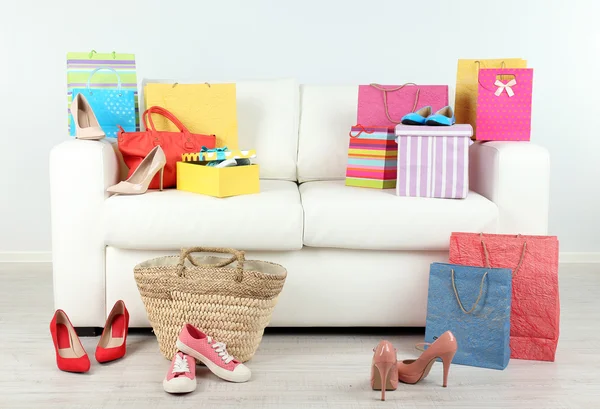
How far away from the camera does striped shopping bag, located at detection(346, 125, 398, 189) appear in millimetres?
2881

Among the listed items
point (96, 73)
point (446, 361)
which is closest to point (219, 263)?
point (446, 361)

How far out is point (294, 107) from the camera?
3.19 m

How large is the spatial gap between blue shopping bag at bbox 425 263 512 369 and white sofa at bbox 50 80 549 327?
174 mm

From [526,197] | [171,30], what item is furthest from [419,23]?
[526,197]

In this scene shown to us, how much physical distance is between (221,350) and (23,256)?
76.7 inches

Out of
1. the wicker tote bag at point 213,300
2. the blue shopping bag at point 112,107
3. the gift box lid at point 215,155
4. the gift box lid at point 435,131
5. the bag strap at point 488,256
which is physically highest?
the blue shopping bag at point 112,107

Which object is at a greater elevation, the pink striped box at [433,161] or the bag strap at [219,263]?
the pink striped box at [433,161]

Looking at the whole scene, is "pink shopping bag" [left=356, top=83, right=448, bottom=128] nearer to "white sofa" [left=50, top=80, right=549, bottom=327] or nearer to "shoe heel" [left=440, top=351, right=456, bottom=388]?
"white sofa" [left=50, top=80, right=549, bottom=327]

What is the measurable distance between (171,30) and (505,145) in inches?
70.1

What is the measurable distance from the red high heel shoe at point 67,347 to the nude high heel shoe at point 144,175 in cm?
45

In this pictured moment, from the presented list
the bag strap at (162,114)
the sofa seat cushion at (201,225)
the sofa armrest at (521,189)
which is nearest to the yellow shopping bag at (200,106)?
the bag strap at (162,114)

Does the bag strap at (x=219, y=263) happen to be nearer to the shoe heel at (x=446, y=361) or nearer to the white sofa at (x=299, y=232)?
the white sofa at (x=299, y=232)

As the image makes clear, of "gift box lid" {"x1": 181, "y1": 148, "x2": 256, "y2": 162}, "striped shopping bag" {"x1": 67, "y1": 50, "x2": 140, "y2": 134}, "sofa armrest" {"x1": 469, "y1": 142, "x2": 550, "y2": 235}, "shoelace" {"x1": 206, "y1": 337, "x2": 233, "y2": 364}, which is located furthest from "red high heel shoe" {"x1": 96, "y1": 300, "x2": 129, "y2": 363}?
"sofa armrest" {"x1": 469, "y1": 142, "x2": 550, "y2": 235}

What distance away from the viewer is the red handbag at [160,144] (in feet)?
9.21
